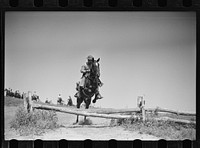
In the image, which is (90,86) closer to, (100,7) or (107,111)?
(107,111)

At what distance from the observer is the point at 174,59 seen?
13.5 feet

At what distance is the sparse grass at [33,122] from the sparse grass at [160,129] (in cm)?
68

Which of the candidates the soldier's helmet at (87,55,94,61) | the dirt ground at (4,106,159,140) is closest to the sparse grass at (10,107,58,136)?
the dirt ground at (4,106,159,140)

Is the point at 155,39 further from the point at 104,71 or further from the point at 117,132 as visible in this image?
the point at 117,132

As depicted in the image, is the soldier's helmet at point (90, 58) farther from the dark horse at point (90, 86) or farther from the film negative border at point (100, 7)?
the film negative border at point (100, 7)

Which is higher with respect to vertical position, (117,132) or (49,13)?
(49,13)

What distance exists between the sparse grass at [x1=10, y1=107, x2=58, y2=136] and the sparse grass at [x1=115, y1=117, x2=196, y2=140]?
26.9 inches

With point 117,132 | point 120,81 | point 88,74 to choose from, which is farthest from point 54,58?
point 117,132

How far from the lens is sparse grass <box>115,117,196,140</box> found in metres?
4.11

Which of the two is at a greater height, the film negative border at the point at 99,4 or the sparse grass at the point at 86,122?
the film negative border at the point at 99,4

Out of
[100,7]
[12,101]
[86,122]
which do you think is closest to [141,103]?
[86,122]

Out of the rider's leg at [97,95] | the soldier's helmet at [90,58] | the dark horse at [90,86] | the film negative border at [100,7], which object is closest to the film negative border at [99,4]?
the film negative border at [100,7]

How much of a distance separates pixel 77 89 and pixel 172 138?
1.01 meters

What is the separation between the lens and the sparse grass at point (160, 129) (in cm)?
411
